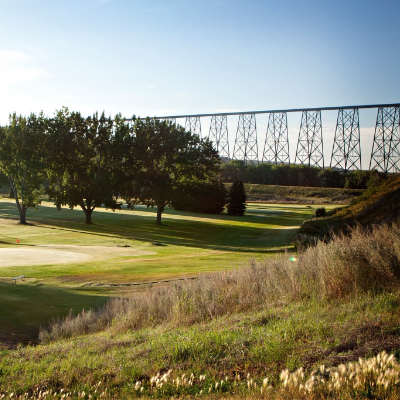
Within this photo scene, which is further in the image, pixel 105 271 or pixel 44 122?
pixel 44 122

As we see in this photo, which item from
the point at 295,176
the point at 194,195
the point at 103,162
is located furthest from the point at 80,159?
the point at 295,176

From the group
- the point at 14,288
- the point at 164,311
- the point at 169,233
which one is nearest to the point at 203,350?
the point at 164,311

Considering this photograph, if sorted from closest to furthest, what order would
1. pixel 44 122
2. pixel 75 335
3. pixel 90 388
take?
pixel 90 388 < pixel 75 335 < pixel 44 122

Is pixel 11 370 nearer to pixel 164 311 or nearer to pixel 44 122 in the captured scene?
pixel 164 311

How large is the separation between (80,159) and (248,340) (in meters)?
46.4

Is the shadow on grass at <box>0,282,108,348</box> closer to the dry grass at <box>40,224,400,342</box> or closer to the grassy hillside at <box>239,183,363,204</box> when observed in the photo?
the dry grass at <box>40,224,400,342</box>

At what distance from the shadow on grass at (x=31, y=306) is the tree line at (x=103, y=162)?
32514 millimetres

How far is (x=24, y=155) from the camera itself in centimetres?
4622

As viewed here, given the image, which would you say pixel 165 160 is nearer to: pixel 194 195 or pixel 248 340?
pixel 194 195

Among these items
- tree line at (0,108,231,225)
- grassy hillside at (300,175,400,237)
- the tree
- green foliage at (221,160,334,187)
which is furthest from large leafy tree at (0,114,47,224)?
green foliage at (221,160,334,187)

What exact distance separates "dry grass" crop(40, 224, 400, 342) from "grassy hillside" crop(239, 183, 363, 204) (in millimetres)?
58613

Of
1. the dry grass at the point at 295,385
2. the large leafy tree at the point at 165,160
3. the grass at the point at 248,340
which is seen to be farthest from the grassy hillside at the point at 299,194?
the dry grass at the point at 295,385

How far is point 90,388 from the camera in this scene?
5.68 metres

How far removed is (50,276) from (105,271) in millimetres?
2396
